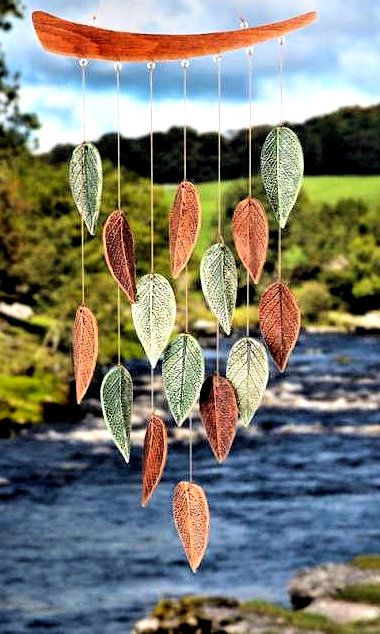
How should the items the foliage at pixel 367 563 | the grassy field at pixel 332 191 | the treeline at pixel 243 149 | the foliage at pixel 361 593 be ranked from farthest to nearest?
1. the grassy field at pixel 332 191
2. the treeline at pixel 243 149
3. the foliage at pixel 367 563
4. the foliage at pixel 361 593

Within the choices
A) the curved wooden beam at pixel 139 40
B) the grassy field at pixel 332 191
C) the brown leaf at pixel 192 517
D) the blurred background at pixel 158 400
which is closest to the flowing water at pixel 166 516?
the blurred background at pixel 158 400

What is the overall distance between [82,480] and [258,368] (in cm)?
910

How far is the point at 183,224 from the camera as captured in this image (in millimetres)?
867

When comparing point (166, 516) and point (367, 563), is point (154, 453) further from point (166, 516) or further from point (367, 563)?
point (166, 516)

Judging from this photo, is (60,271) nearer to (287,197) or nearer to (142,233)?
(142,233)

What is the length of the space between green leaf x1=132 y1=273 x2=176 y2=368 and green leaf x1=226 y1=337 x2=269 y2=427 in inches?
2.1

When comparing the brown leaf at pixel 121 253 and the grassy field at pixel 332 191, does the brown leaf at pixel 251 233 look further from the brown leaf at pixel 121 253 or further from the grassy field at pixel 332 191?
the grassy field at pixel 332 191

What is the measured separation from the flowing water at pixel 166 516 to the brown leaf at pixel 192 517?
6.32 m

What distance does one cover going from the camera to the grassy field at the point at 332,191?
61.5 ft

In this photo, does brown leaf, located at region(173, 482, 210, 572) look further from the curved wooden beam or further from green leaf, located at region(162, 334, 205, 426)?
the curved wooden beam

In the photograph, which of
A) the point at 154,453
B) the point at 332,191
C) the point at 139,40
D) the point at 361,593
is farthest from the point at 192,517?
the point at 332,191

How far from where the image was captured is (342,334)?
717 inches

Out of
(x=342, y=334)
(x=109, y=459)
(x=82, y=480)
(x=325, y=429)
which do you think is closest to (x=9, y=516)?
(x=82, y=480)

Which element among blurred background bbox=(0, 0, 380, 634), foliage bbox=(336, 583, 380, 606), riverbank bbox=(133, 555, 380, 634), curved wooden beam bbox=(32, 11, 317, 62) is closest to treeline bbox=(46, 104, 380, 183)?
blurred background bbox=(0, 0, 380, 634)
